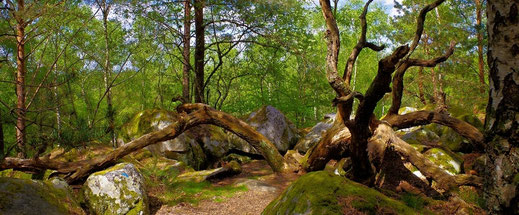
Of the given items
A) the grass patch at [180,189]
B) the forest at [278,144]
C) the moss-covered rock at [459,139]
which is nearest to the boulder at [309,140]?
the forest at [278,144]

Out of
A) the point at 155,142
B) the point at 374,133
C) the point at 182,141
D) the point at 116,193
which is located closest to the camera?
the point at 116,193

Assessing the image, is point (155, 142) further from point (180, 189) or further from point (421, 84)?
point (421, 84)

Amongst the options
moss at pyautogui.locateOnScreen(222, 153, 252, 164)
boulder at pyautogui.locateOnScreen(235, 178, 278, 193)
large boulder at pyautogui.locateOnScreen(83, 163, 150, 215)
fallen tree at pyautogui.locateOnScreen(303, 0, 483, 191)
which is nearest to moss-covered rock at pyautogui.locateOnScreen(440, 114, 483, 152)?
fallen tree at pyautogui.locateOnScreen(303, 0, 483, 191)

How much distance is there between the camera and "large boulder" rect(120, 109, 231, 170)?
1018cm

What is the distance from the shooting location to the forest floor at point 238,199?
636 cm

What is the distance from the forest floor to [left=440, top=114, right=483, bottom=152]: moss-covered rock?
6.09 meters

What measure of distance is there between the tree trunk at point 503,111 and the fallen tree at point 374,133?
1.77 m

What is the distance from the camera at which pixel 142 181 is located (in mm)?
6316

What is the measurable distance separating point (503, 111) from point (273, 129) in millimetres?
10132

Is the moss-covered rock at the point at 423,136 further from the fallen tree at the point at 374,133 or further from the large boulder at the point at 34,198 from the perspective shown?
the large boulder at the point at 34,198

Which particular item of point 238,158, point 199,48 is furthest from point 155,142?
point 199,48

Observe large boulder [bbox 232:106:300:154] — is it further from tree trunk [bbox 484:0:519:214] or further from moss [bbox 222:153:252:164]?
tree trunk [bbox 484:0:519:214]

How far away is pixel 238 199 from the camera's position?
688 cm

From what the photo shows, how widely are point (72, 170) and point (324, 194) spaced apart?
648 cm
